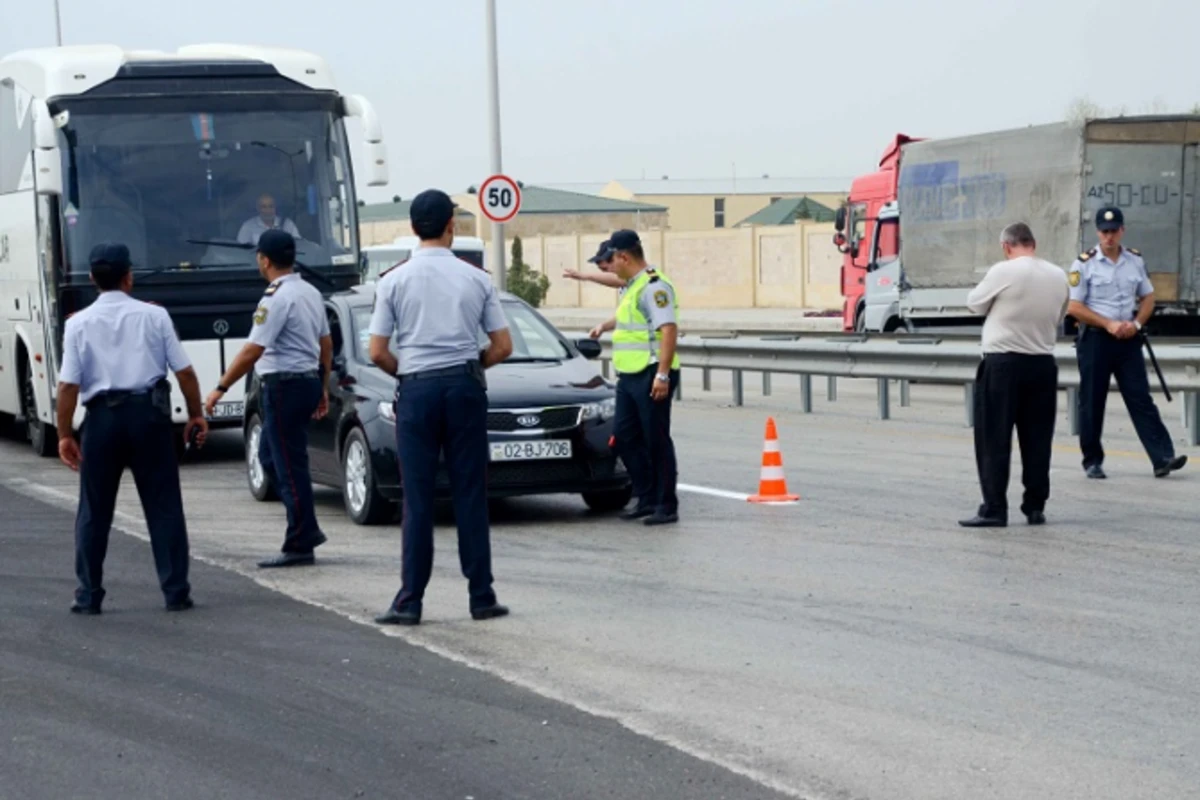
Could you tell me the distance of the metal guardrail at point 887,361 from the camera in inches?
677

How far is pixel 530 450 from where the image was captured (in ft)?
40.8

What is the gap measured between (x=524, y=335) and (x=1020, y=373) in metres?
3.66

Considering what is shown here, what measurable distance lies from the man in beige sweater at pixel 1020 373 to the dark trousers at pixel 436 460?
398 centimetres

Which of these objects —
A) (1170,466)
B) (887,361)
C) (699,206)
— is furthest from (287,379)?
(699,206)

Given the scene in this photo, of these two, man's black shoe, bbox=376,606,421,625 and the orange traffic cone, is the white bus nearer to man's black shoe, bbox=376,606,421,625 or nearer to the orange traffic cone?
the orange traffic cone

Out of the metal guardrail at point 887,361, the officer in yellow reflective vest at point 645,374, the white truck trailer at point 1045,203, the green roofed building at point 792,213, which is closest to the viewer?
the officer in yellow reflective vest at point 645,374

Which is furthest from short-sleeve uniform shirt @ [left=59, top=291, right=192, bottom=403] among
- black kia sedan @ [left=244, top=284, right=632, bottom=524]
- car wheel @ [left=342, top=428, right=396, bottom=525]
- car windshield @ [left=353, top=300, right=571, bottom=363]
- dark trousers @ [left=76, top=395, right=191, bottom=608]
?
car windshield @ [left=353, top=300, right=571, bottom=363]

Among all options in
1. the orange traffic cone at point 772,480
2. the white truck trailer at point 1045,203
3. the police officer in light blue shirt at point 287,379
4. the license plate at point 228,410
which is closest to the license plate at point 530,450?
the orange traffic cone at point 772,480

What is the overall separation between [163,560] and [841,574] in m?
3.32

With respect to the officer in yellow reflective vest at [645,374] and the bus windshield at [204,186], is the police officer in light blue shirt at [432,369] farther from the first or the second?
the bus windshield at [204,186]

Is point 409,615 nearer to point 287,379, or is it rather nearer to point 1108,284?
point 287,379

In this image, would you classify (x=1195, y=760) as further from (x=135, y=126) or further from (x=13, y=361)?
(x=13, y=361)

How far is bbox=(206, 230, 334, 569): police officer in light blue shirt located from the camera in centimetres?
1086

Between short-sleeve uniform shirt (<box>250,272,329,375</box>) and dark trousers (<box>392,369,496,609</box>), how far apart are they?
2075 mm
